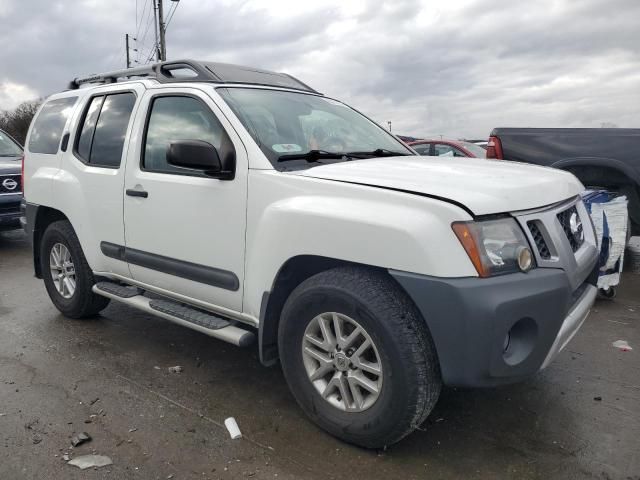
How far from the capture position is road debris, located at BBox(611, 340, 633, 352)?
13.0ft

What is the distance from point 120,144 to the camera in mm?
3832

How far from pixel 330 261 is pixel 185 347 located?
1.82 m

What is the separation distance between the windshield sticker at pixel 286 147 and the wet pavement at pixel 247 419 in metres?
1.45

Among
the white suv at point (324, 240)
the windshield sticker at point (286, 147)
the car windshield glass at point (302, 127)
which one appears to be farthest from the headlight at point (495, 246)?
the windshield sticker at point (286, 147)

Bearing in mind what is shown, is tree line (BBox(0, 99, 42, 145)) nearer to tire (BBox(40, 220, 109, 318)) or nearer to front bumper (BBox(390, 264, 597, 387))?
tire (BBox(40, 220, 109, 318))

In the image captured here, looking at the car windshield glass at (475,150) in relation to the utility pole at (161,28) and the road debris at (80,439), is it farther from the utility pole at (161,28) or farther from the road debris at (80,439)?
the utility pole at (161,28)

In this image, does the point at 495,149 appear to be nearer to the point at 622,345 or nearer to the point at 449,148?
the point at 622,345

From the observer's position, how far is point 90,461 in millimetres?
2588

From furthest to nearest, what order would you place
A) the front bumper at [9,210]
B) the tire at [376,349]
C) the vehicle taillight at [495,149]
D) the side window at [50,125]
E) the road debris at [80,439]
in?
the front bumper at [9,210] → the vehicle taillight at [495,149] → the side window at [50,125] → the road debris at [80,439] → the tire at [376,349]

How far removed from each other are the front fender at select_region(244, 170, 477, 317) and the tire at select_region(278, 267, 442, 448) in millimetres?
143

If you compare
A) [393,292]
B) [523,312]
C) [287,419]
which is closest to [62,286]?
[287,419]

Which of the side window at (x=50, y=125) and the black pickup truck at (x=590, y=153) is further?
the black pickup truck at (x=590, y=153)

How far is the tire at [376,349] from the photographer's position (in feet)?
7.73

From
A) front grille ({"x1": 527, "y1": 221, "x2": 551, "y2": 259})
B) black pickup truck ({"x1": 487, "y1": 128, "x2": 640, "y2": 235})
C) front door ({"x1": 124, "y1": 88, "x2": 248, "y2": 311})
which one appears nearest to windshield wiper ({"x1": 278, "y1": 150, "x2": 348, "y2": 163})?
front door ({"x1": 124, "y1": 88, "x2": 248, "y2": 311})
